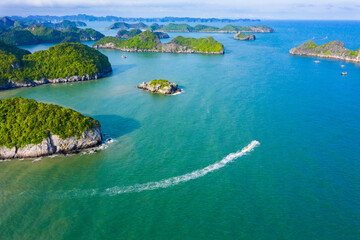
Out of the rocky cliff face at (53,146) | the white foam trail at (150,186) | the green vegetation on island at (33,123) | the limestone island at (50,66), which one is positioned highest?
the limestone island at (50,66)

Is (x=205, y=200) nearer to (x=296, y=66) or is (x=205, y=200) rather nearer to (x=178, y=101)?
(x=178, y=101)

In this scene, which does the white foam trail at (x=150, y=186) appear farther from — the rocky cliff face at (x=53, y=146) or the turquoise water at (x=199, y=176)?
the rocky cliff face at (x=53, y=146)

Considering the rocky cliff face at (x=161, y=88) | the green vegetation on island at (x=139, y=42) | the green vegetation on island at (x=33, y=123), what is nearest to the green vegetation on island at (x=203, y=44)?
the green vegetation on island at (x=139, y=42)

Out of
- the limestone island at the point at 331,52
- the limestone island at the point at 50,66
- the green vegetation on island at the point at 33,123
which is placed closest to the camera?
the green vegetation on island at the point at 33,123

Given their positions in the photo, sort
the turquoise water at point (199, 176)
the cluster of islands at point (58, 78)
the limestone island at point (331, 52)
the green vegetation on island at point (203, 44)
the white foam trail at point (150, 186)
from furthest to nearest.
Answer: the green vegetation on island at point (203, 44) → the limestone island at point (331, 52) → the cluster of islands at point (58, 78) → the white foam trail at point (150, 186) → the turquoise water at point (199, 176)

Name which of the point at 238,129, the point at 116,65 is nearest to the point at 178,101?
the point at 238,129

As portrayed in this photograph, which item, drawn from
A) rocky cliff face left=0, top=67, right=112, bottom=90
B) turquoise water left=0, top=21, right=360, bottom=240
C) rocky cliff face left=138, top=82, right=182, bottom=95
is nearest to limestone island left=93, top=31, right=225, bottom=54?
rocky cliff face left=0, top=67, right=112, bottom=90
